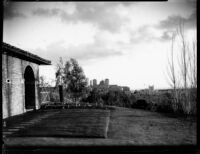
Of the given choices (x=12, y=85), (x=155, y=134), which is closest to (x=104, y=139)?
(x=155, y=134)

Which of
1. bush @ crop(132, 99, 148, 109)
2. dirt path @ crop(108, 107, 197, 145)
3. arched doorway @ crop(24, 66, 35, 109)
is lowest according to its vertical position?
dirt path @ crop(108, 107, 197, 145)

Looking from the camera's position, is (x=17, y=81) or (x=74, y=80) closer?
(x=17, y=81)

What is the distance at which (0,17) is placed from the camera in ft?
10.4

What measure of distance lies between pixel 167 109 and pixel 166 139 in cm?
672

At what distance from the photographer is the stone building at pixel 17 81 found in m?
8.63

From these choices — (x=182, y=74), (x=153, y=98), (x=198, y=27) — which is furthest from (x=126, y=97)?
(x=198, y=27)

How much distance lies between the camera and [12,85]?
9.44m

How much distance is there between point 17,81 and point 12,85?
570mm

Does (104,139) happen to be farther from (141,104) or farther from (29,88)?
(141,104)

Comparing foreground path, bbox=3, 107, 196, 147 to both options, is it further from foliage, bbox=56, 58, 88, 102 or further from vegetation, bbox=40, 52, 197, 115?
foliage, bbox=56, 58, 88, 102

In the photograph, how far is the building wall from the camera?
8.62 meters

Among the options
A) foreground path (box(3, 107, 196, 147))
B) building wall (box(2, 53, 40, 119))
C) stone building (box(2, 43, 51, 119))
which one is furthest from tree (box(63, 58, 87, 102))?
foreground path (box(3, 107, 196, 147))

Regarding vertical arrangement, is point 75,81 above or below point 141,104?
above

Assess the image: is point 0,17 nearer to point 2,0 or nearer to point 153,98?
point 2,0
